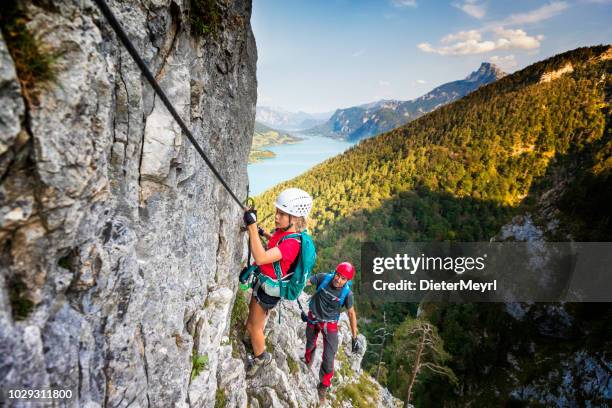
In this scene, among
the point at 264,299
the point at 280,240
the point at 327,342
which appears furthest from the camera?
the point at 327,342

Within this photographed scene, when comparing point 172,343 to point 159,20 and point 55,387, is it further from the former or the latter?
point 159,20

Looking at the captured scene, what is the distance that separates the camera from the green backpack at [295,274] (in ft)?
13.5

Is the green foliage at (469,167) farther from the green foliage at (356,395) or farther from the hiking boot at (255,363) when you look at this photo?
the hiking boot at (255,363)

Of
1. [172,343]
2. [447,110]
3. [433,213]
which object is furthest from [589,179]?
[172,343]

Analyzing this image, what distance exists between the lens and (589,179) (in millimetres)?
50094

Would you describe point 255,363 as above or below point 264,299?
below

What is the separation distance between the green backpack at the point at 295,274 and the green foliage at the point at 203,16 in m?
2.79

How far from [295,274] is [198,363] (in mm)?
1822

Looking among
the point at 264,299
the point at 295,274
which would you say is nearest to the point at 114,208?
the point at 295,274

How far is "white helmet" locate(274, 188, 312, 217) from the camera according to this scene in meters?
4.17

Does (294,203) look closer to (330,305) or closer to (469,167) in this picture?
(330,305)

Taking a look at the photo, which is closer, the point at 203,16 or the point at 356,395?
the point at 203,16

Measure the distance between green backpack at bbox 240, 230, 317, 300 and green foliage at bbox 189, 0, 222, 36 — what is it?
9.15 feet

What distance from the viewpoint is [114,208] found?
2.58 m
